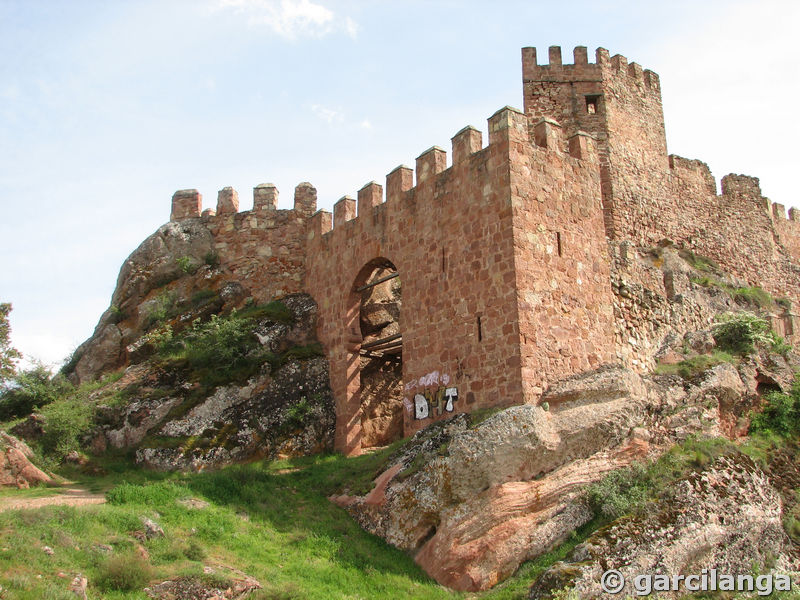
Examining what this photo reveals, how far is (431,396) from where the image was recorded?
729 inches

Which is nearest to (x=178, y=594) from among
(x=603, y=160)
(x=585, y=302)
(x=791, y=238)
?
(x=585, y=302)

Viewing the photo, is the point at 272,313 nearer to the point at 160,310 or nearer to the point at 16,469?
the point at 160,310

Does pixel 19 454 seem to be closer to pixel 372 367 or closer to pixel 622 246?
pixel 372 367

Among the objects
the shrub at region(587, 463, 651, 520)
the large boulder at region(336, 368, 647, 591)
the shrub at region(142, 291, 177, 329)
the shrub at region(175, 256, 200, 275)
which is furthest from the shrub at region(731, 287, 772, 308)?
the shrub at region(142, 291, 177, 329)

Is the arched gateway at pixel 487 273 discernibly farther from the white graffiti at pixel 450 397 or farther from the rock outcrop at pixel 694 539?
the rock outcrop at pixel 694 539

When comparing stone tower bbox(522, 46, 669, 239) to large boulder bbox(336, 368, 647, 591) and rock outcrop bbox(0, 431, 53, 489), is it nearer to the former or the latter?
large boulder bbox(336, 368, 647, 591)

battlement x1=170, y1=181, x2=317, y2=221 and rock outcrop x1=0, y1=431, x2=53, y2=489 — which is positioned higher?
battlement x1=170, y1=181, x2=317, y2=221

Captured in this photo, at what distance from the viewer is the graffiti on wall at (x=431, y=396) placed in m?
18.0

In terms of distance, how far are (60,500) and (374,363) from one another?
9420 mm

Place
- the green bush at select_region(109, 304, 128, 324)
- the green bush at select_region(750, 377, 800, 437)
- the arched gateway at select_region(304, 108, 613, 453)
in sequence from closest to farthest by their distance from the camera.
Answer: the green bush at select_region(750, 377, 800, 437) → the arched gateway at select_region(304, 108, 613, 453) → the green bush at select_region(109, 304, 128, 324)

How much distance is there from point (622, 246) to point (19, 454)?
14431 mm

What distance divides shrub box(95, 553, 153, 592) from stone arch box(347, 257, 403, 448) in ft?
30.1

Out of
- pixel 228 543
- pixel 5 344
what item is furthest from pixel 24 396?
pixel 228 543

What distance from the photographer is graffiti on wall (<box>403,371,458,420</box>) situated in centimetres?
1805
